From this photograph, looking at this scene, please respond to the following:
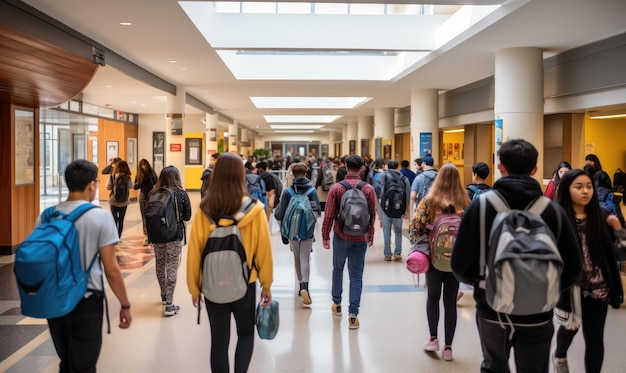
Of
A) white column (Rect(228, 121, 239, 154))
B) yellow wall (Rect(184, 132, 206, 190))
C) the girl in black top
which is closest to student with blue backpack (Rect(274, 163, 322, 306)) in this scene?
the girl in black top

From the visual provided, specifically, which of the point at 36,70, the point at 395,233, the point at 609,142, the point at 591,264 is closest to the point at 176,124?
the point at 36,70

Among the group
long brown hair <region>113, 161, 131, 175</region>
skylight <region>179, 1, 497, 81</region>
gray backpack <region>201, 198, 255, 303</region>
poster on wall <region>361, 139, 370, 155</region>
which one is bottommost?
gray backpack <region>201, 198, 255, 303</region>

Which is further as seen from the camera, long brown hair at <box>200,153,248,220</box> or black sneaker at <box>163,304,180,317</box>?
black sneaker at <box>163,304,180,317</box>

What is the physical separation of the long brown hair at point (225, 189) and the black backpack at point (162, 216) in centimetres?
255

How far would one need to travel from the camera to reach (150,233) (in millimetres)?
6023

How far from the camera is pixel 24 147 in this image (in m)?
10.7

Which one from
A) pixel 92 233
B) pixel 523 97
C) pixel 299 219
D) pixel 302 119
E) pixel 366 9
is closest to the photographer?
pixel 92 233

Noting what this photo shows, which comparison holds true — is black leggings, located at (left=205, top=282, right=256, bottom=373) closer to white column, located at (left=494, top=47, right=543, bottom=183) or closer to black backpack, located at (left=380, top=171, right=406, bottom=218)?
black backpack, located at (left=380, top=171, right=406, bottom=218)

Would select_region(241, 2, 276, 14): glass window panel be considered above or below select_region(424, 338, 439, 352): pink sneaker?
above

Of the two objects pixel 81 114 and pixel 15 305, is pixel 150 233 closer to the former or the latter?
pixel 15 305

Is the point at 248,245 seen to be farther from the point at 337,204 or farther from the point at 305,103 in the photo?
the point at 305,103

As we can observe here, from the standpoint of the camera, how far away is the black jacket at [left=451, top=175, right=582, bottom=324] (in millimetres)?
2896

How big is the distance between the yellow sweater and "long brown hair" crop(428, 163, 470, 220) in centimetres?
181

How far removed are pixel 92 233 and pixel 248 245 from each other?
37.5 inches
